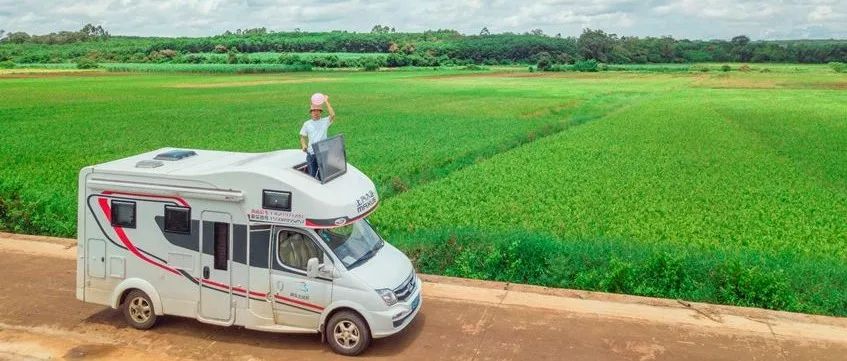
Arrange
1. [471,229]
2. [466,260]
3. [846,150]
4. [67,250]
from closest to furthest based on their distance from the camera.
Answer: [466,260], [67,250], [471,229], [846,150]

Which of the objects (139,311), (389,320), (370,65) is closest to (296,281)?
(389,320)

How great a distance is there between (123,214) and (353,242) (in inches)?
122

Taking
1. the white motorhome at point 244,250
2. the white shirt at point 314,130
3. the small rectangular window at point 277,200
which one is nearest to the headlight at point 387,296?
the white motorhome at point 244,250

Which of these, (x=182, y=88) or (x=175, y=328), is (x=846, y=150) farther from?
(x=182, y=88)

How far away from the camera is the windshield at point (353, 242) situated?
9289mm

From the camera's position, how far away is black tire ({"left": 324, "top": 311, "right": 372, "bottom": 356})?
9039 mm

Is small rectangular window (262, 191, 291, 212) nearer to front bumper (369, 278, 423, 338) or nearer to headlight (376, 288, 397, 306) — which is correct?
headlight (376, 288, 397, 306)

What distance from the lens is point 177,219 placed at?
30.8 feet

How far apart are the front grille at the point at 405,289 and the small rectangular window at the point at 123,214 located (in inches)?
144

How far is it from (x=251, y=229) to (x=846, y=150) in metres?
28.9

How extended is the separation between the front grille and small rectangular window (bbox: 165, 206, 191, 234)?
287cm

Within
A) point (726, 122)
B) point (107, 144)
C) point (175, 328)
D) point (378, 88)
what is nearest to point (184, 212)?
point (175, 328)

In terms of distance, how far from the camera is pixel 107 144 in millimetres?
30891

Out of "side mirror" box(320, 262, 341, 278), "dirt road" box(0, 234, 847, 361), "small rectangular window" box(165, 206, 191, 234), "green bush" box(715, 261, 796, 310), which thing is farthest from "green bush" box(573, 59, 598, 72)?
"small rectangular window" box(165, 206, 191, 234)
